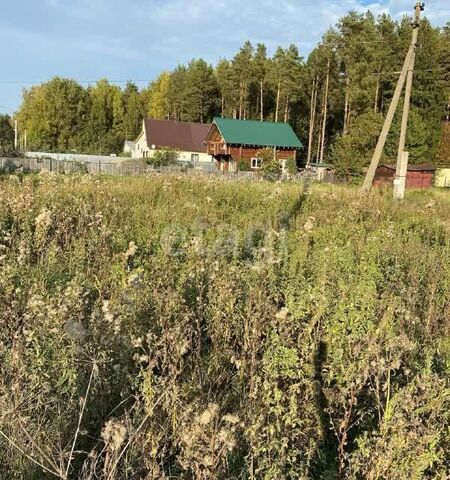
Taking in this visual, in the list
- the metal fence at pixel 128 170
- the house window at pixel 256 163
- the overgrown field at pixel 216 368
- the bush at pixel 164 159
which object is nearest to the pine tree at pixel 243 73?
the house window at pixel 256 163

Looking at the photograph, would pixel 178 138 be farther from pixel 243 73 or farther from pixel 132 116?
pixel 132 116

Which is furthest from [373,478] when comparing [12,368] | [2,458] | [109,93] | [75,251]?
[109,93]

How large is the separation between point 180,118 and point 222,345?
8137 cm

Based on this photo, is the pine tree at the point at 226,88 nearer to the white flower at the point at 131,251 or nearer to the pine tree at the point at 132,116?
the pine tree at the point at 132,116

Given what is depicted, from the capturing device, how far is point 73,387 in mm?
2746

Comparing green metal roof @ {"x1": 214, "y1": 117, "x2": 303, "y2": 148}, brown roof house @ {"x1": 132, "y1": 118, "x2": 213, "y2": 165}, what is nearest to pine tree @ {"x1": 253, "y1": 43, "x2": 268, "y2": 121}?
brown roof house @ {"x1": 132, "y1": 118, "x2": 213, "y2": 165}

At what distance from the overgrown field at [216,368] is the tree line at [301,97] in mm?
19459

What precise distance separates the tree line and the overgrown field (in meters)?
19.5

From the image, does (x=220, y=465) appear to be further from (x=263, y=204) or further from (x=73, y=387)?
(x=263, y=204)

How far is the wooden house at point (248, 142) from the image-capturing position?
50312 mm

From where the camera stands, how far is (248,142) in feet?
165

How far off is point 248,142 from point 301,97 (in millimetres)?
16812

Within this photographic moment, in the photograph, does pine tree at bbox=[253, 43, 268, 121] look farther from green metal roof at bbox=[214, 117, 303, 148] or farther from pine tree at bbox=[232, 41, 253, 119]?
green metal roof at bbox=[214, 117, 303, 148]

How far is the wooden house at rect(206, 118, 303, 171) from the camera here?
165 feet
